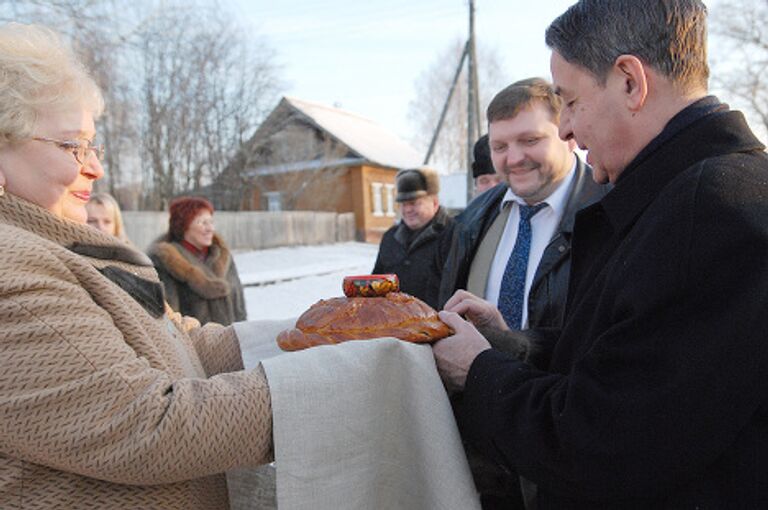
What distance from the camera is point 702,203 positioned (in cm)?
117

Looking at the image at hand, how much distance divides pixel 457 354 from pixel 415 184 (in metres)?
3.65

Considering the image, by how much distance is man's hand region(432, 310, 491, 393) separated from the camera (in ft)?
5.12

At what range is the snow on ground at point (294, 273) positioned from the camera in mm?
11242

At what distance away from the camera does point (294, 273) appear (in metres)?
17.8

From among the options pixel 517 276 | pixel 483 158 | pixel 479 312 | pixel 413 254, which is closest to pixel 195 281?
pixel 413 254

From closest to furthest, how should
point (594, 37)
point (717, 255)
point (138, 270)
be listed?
point (717, 255), point (594, 37), point (138, 270)

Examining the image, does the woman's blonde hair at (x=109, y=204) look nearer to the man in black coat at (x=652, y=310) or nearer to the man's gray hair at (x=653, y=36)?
the man in black coat at (x=652, y=310)

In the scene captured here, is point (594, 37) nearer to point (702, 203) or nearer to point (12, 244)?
point (702, 203)

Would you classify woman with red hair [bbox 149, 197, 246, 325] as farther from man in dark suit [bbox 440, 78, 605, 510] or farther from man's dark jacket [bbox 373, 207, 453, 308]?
Answer: man in dark suit [bbox 440, 78, 605, 510]

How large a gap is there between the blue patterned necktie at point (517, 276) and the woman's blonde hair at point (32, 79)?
1756 millimetres

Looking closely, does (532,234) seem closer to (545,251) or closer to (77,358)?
(545,251)

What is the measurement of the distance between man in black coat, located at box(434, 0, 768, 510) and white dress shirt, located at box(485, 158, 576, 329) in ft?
3.37

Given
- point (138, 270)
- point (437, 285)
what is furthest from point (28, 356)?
point (437, 285)

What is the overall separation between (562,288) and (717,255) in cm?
117
